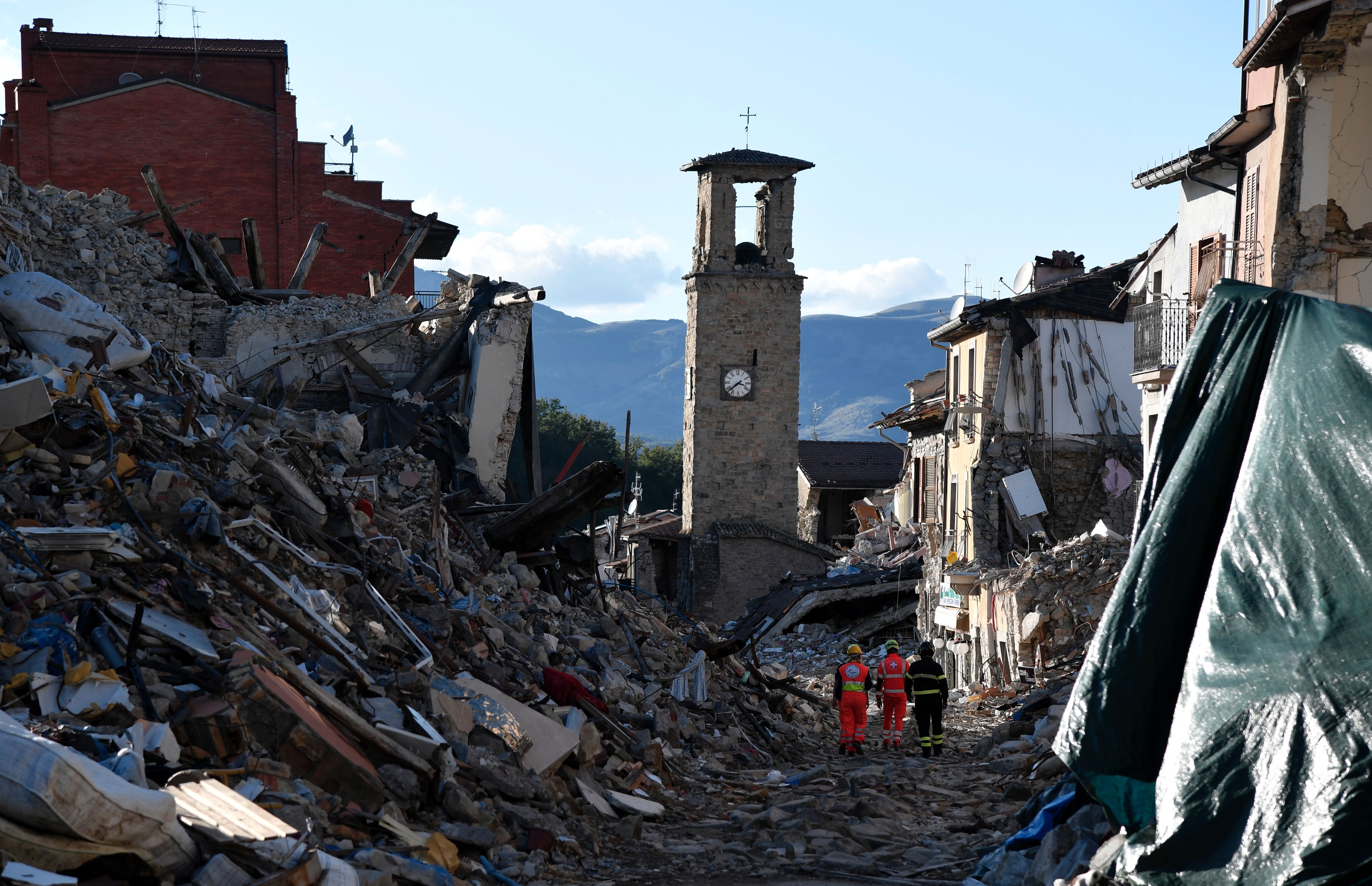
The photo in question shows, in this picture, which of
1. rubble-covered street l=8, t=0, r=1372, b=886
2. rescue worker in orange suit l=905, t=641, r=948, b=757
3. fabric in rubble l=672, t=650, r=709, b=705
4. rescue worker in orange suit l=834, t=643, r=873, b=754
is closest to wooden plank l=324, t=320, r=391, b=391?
rubble-covered street l=8, t=0, r=1372, b=886

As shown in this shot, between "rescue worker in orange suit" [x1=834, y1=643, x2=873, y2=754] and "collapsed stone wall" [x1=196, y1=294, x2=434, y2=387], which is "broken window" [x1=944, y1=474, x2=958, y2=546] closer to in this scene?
"collapsed stone wall" [x1=196, y1=294, x2=434, y2=387]

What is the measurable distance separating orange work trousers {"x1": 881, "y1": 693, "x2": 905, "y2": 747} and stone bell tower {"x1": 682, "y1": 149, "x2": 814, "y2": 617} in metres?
23.1

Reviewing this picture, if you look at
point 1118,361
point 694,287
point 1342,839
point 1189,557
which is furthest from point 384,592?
point 694,287

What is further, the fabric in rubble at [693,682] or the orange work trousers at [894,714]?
the orange work trousers at [894,714]

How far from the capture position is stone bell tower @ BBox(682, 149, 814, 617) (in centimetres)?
3766

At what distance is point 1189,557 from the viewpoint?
5.47m

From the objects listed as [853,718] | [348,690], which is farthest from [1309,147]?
[348,690]

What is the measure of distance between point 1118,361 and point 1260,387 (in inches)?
811

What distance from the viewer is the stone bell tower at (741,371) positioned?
3766 centimetres

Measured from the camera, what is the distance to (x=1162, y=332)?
16500mm

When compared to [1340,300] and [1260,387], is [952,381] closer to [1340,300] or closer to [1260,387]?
[1340,300]

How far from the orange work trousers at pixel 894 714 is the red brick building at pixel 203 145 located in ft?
61.2

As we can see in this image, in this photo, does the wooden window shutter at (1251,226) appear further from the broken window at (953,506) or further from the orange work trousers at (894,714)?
the broken window at (953,506)

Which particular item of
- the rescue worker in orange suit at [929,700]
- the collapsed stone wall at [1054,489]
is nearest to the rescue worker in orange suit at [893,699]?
the rescue worker in orange suit at [929,700]
